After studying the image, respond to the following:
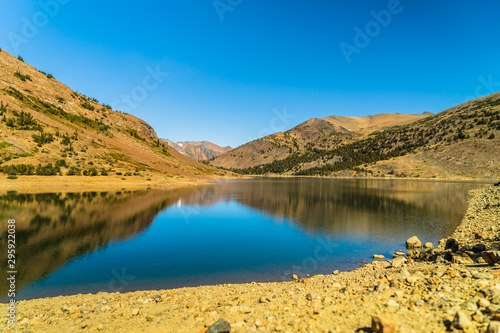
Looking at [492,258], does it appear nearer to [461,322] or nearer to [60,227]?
[461,322]

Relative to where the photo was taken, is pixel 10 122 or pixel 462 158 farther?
pixel 462 158

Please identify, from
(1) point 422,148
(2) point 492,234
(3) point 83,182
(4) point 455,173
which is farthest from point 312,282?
(1) point 422,148

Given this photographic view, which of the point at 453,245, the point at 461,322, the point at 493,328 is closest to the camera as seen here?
the point at 493,328

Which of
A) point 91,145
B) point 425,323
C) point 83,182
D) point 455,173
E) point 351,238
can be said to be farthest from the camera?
point 455,173

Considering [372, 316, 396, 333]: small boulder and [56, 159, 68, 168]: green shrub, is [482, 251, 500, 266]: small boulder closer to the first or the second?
[372, 316, 396, 333]: small boulder

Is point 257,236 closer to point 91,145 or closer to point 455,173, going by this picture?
point 91,145

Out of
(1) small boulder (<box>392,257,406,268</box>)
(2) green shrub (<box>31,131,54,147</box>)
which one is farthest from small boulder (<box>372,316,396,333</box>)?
(2) green shrub (<box>31,131,54,147</box>)

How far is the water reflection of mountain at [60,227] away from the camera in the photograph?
1792cm

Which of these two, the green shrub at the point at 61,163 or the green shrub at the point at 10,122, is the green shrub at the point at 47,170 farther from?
the green shrub at the point at 10,122

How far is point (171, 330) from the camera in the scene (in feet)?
27.5

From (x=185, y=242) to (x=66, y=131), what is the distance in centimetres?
9209

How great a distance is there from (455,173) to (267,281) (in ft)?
550

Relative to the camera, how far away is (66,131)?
89.3 metres

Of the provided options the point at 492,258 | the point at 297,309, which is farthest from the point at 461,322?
the point at 492,258
